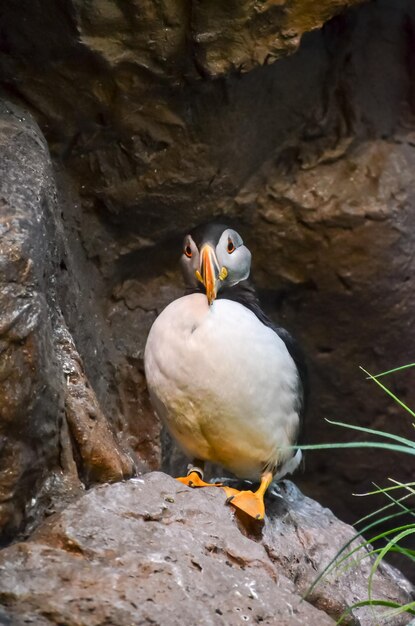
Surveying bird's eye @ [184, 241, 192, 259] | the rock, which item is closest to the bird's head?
bird's eye @ [184, 241, 192, 259]

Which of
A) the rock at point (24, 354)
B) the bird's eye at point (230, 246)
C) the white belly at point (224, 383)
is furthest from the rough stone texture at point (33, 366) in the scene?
the bird's eye at point (230, 246)

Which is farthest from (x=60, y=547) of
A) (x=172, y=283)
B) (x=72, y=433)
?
(x=172, y=283)

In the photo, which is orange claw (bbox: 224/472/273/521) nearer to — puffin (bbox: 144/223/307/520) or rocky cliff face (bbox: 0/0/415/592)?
puffin (bbox: 144/223/307/520)

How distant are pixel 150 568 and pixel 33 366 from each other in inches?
29.0

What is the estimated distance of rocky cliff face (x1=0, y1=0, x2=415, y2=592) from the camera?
3191 mm

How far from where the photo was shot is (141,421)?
4.44 metres

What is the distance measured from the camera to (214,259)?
12.1ft

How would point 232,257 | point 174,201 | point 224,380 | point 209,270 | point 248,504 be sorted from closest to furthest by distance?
1. point 248,504
2. point 224,380
3. point 209,270
4. point 232,257
5. point 174,201

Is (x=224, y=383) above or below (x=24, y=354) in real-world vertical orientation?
below

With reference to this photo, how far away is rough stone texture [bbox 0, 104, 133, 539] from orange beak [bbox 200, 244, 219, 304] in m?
0.53

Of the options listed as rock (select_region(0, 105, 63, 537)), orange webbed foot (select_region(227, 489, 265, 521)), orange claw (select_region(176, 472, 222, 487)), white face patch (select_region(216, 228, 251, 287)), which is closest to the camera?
rock (select_region(0, 105, 63, 537))

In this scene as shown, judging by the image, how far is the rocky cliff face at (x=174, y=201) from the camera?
319cm

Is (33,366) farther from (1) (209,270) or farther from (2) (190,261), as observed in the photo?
(2) (190,261)

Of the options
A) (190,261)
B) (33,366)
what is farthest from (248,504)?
(190,261)
